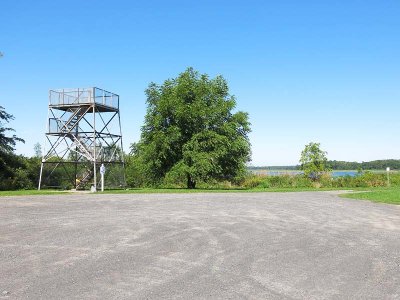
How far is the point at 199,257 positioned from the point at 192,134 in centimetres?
3211

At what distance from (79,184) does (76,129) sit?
4.71 m

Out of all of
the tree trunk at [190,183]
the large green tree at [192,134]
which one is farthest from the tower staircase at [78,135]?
the tree trunk at [190,183]

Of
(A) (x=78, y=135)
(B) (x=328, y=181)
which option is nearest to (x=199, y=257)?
(A) (x=78, y=135)

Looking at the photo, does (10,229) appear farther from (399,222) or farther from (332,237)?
(399,222)

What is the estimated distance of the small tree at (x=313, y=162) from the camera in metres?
45.0

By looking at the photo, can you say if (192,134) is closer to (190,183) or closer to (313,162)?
(190,183)

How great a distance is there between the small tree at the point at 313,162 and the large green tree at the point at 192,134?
7395mm

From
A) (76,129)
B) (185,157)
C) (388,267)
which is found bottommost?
(388,267)

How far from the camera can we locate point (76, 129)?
119 feet

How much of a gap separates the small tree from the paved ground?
99.4ft

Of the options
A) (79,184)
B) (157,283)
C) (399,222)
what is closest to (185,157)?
(79,184)

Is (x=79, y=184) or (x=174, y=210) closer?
(x=174, y=210)

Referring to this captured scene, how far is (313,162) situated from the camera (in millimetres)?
45531

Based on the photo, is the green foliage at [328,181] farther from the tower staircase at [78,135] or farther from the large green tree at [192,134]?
the tower staircase at [78,135]
